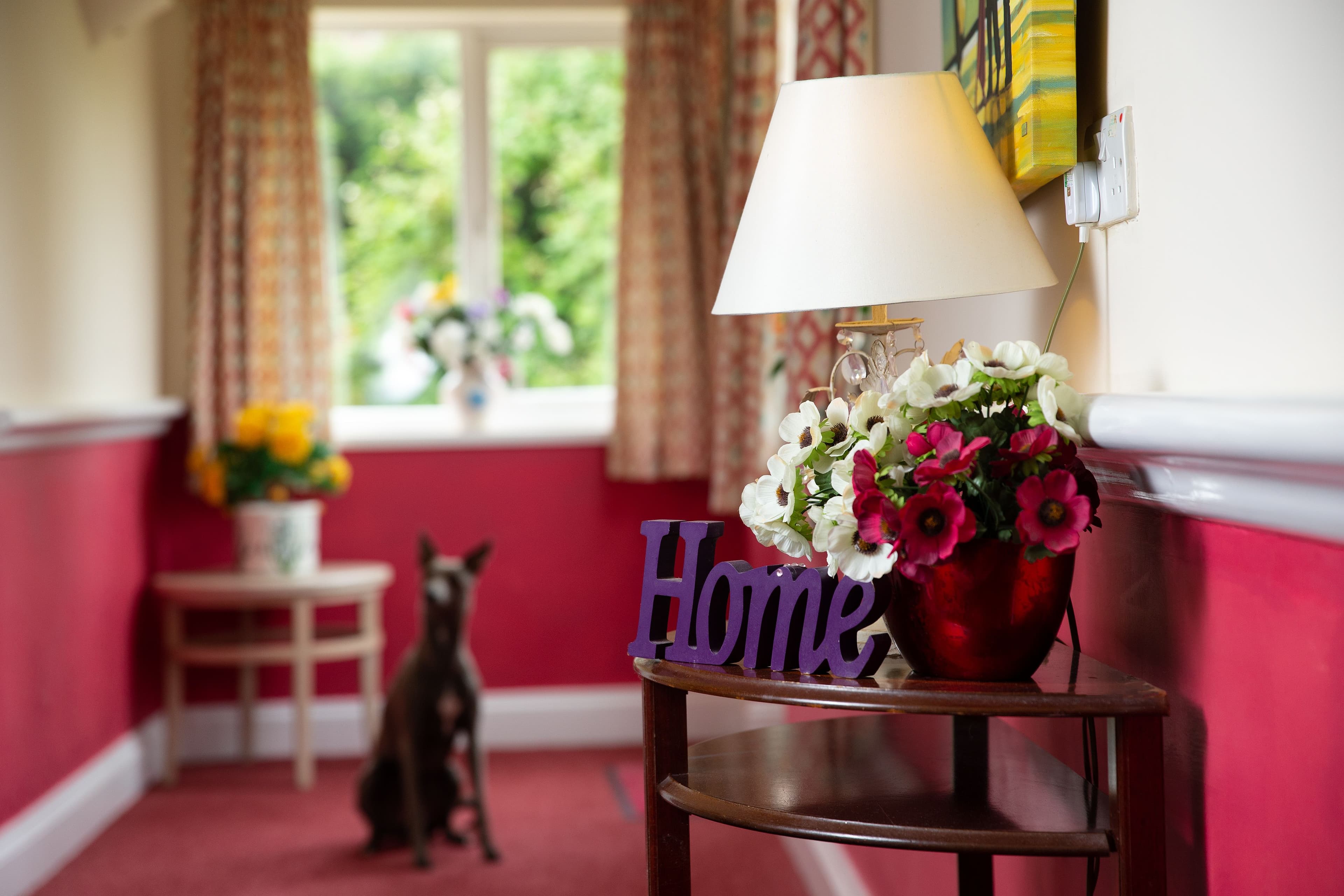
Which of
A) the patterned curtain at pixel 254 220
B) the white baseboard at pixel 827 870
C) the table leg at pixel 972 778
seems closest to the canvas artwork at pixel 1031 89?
the table leg at pixel 972 778

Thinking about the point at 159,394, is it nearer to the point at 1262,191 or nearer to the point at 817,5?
the point at 817,5

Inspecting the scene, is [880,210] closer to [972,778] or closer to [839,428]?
[839,428]

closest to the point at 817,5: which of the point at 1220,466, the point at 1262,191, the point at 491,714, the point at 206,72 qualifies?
the point at 1262,191

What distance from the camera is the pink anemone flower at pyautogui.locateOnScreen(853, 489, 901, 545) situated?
88 centimetres

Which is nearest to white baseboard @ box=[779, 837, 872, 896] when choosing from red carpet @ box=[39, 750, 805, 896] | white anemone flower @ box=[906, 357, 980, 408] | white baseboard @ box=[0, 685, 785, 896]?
red carpet @ box=[39, 750, 805, 896]

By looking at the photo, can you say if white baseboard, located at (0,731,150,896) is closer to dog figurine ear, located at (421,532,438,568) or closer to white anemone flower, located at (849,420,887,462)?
dog figurine ear, located at (421,532,438,568)

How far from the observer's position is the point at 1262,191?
83cm

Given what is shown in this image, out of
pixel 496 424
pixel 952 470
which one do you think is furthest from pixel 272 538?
pixel 952 470

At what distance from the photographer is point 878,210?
101cm

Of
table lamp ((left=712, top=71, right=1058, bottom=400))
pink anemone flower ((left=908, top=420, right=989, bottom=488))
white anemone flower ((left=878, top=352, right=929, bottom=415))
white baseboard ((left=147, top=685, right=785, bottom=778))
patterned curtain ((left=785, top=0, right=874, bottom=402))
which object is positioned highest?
patterned curtain ((left=785, top=0, right=874, bottom=402))

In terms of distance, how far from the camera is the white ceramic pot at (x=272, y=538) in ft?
10.5

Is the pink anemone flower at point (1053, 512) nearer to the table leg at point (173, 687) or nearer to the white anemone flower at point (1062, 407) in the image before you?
the white anemone flower at point (1062, 407)

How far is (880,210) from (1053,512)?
316 millimetres

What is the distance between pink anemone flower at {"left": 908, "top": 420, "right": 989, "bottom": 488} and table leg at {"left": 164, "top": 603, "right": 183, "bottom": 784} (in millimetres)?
2877
